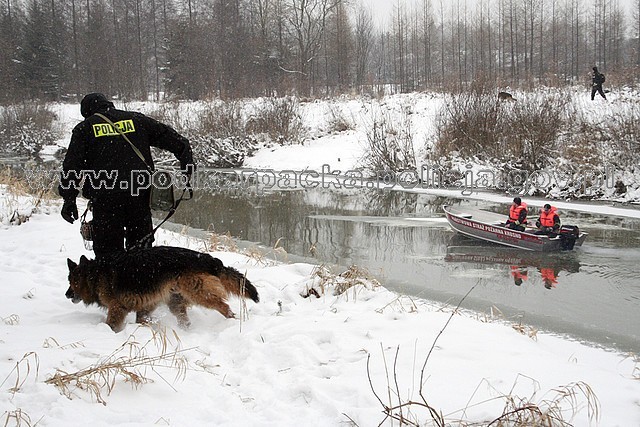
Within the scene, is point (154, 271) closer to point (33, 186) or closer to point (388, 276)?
point (388, 276)

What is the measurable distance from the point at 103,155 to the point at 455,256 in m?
6.99

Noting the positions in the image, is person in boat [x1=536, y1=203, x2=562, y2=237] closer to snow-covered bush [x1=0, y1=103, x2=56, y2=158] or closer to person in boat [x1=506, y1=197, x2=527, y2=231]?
person in boat [x1=506, y1=197, x2=527, y2=231]

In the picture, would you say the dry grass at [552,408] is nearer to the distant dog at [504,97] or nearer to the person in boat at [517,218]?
the person in boat at [517,218]

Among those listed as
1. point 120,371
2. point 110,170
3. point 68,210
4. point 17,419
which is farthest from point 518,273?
point 17,419

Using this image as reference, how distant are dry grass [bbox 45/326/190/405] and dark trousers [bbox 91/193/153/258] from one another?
127cm

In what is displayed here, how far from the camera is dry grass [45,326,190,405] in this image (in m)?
2.70

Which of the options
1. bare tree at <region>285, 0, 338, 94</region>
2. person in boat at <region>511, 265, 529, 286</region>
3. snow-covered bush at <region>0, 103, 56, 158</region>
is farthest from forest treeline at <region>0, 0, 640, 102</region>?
person in boat at <region>511, 265, 529, 286</region>

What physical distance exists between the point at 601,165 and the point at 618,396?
14.4 m

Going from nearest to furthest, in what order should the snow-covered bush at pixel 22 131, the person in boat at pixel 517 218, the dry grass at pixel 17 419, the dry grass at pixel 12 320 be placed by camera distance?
1. the dry grass at pixel 17 419
2. the dry grass at pixel 12 320
3. the person in boat at pixel 517 218
4. the snow-covered bush at pixel 22 131

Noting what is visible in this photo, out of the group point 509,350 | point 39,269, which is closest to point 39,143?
point 39,269

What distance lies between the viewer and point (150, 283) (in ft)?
13.5

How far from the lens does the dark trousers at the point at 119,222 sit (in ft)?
14.7

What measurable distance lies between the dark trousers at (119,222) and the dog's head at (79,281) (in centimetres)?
20

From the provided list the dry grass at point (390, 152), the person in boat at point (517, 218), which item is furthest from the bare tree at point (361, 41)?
the person in boat at point (517, 218)
